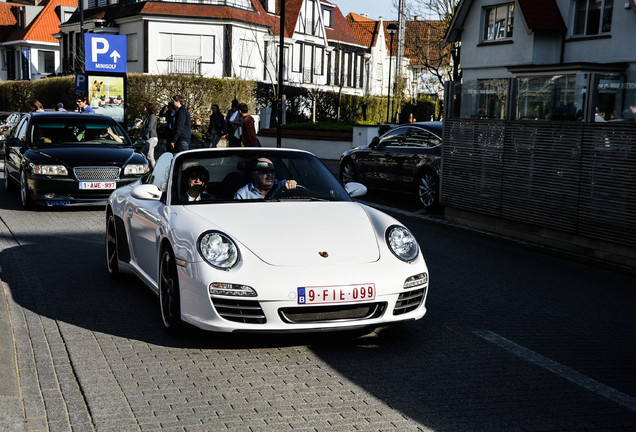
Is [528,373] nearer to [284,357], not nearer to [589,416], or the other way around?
[589,416]

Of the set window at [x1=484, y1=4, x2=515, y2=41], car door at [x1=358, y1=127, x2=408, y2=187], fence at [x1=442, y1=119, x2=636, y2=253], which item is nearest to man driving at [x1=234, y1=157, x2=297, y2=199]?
fence at [x1=442, y1=119, x2=636, y2=253]

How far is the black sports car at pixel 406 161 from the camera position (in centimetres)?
1497

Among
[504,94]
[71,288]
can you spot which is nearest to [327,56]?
[504,94]

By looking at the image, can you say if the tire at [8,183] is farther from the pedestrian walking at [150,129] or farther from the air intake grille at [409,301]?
the air intake grille at [409,301]

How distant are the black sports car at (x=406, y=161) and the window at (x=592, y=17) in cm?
1606

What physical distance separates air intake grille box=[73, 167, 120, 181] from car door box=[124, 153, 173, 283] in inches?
224

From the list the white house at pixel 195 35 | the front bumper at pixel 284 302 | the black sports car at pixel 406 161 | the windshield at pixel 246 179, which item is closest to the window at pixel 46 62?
the white house at pixel 195 35

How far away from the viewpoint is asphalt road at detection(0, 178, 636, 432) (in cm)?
423

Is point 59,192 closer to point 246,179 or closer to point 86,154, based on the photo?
point 86,154

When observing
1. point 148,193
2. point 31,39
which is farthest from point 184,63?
point 148,193

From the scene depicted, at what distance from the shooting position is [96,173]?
1295 centimetres

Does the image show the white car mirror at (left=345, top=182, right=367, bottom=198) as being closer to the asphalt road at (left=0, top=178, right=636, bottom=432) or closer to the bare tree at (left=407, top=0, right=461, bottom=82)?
the asphalt road at (left=0, top=178, right=636, bottom=432)

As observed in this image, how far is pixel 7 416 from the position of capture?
4.12 meters

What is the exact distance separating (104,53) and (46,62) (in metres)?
45.5
